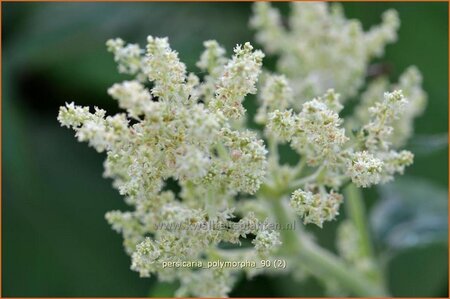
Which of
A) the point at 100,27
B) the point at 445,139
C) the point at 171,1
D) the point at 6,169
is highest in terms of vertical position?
the point at 171,1

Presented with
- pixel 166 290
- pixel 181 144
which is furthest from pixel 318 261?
pixel 181 144

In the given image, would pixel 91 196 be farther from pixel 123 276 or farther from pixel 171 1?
pixel 171 1

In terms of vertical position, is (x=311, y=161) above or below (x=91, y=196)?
below

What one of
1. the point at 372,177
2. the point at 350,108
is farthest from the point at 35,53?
the point at 372,177

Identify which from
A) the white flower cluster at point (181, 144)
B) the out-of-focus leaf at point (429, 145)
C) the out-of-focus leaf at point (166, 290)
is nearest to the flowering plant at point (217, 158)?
the white flower cluster at point (181, 144)

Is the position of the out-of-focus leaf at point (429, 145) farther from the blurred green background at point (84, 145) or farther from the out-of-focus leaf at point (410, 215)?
the blurred green background at point (84, 145)

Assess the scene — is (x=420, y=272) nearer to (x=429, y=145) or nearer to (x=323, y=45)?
(x=429, y=145)

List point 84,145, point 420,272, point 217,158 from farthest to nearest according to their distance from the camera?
1. point 84,145
2. point 420,272
3. point 217,158
